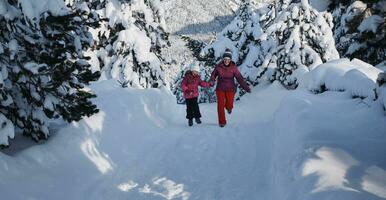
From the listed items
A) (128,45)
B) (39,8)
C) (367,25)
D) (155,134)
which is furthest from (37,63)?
(128,45)

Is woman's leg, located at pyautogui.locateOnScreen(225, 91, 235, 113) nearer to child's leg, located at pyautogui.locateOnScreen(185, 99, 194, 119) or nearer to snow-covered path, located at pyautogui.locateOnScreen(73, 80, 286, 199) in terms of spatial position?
snow-covered path, located at pyautogui.locateOnScreen(73, 80, 286, 199)

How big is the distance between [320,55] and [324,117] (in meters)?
16.1

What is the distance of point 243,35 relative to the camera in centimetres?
2811

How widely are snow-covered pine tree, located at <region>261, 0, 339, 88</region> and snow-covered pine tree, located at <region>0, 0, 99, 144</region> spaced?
49.0ft

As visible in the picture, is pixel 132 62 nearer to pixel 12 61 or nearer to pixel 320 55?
pixel 320 55

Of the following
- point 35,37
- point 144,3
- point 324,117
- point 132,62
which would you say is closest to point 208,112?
point 132,62

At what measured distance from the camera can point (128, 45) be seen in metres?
20.9

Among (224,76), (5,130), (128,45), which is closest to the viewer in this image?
(5,130)

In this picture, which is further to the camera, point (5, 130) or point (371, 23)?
point (5, 130)

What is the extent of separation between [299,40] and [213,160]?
47.3 ft

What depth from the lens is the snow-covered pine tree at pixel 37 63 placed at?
630 centimetres

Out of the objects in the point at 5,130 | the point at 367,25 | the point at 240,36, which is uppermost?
the point at 367,25

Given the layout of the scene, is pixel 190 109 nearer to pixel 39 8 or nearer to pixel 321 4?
pixel 39 8

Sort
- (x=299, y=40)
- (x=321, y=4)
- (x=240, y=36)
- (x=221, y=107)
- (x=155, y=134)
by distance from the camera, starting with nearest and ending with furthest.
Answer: (x=321, y=4) < (x=155, y=134) < (x=221, y=107) < (x=299, y=40) < (x=240, y=36)
